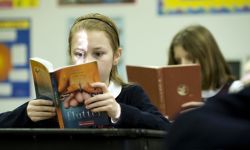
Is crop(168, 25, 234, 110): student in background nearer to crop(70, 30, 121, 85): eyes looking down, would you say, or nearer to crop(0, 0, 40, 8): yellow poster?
crop(70, 30, 121, 85): eyes looking down

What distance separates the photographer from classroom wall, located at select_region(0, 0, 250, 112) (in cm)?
329

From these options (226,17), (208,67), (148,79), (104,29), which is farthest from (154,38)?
(104,29)

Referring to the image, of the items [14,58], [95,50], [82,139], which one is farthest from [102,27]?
[14,58]

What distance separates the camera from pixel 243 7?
3.27 m

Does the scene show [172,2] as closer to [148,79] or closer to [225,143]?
[148,79]

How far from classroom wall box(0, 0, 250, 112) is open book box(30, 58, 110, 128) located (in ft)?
6.97

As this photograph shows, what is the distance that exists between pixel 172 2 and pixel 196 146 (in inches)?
112

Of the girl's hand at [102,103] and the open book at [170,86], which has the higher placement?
the girl's hand at [102,103]

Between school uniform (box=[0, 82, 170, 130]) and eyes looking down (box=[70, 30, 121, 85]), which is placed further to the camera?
eyes looking down (box=[70, 30, 121, 85])

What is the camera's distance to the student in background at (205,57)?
2.23 metres

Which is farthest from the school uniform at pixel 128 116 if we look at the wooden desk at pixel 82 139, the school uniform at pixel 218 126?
the school uniform at pixel 218 126

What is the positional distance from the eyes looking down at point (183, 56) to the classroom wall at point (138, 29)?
1.05 m

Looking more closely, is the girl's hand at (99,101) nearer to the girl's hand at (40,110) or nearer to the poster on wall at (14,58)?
the girl's hand at (40,110)

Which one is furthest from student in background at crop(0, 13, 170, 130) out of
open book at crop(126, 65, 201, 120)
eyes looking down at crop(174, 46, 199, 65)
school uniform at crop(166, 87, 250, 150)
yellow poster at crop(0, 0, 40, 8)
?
yellow poster at crop(0, 0, 40, 8)
